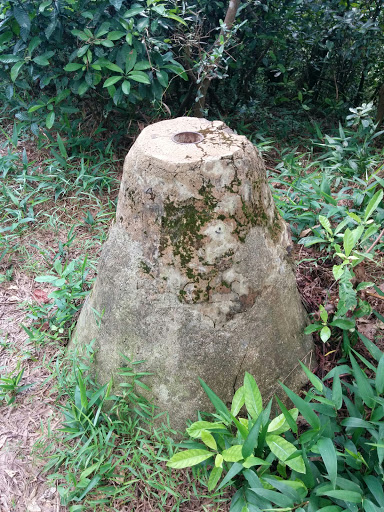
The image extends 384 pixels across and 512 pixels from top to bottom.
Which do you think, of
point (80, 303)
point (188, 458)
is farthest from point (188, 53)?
point (188, 458)

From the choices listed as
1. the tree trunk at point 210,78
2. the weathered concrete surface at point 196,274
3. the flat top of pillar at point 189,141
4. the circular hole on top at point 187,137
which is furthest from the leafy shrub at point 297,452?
the tree trunk at point 210,78

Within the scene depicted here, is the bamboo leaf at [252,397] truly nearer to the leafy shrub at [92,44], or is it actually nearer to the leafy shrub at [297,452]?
the leafy shrub at [297,452]

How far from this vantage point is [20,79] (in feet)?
13.3

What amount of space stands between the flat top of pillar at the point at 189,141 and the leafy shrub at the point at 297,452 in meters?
0.90

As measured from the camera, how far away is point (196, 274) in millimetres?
1813

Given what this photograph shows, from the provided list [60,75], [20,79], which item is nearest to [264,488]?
[60,75]

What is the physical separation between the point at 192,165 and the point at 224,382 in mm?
936

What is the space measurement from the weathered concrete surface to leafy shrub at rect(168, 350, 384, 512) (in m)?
0.18

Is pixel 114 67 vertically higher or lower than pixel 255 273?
higher

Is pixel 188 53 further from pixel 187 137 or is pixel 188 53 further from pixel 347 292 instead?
pixel 347 292

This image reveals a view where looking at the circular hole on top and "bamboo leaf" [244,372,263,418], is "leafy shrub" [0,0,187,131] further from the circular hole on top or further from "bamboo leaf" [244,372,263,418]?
"bamboo leaf" [244,372,263,418]

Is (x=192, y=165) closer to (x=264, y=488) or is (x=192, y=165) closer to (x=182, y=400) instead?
(x=182, y=400)

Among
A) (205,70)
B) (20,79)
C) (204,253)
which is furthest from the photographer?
(20,79)

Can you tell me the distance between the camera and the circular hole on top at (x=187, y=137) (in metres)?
1.90
